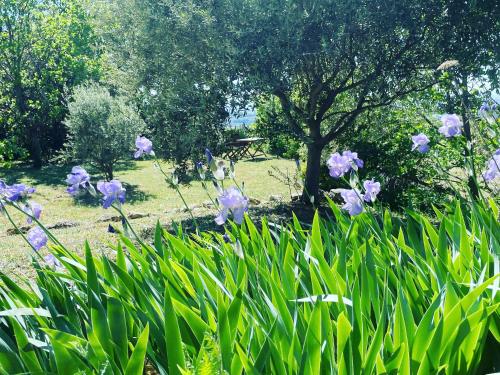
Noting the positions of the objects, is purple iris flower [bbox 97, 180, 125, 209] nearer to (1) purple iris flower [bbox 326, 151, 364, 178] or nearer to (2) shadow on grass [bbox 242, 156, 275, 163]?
(1) purple iris flower [bbox 326, 151, 364, 178]

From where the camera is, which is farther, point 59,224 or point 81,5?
point 81,5

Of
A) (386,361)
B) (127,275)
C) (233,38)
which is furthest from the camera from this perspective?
(233,38)

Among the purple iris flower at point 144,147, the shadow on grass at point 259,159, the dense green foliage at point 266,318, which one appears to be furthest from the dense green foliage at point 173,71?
the shadow on grass at point 259,159

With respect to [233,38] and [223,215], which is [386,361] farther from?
[233,38]

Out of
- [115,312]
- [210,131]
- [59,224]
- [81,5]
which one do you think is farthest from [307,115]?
[81,5]

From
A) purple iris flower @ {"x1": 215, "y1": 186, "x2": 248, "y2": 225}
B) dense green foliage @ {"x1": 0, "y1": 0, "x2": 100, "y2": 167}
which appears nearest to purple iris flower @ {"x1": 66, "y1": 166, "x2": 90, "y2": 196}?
purple iris flower @ {"x1": 215, "y1": 186, "x2": 248, "y2": 225}

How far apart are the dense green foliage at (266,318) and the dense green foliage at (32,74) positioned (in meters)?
15.6

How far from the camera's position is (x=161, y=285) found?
2.22m

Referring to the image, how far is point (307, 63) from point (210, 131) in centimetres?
194

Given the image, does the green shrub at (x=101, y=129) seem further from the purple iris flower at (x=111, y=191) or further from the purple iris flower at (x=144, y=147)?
the purple iris flower at (x=111, y=191)

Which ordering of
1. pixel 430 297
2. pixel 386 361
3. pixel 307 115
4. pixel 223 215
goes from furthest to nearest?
pixel 307 115
pixel 223 215
pixel 430 297
pixel 386 361

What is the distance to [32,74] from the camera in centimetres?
1809

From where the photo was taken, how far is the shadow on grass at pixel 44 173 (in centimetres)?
1561

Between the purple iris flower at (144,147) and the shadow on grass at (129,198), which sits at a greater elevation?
the purple iris flower at (144,147)
